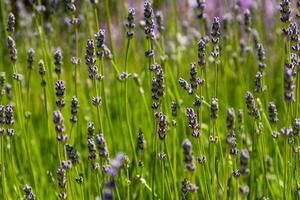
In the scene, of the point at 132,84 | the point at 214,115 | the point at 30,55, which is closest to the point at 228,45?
the point at 132,84

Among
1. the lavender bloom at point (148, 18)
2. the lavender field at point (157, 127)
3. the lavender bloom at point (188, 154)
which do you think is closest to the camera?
the lavender bloom at point (188, 154)

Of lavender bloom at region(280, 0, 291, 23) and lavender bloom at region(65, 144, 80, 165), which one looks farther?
lavender bloom at region(280, 0, 291, 23)

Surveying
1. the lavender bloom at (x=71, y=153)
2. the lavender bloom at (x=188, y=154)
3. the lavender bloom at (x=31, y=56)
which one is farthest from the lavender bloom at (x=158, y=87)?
the lavender bloom at (x=31, y=56)

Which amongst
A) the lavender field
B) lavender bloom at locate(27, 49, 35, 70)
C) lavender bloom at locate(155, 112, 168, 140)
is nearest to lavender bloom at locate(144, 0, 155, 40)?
the lavender field

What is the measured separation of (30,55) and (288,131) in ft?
4.85

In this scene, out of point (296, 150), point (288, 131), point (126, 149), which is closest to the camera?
point (288, 131)

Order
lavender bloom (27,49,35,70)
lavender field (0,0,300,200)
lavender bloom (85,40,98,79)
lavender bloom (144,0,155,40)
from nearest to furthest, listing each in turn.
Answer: lavender field (0,0,300,200) < lavender bloom (85,40,98,79) < lavender bloom (144,0,155,40) < lavender bloom (27,49,35,70)

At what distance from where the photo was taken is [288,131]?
1794 millimetres

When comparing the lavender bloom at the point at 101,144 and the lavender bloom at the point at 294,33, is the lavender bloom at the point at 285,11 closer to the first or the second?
the lavender bloom at the point at 294,33

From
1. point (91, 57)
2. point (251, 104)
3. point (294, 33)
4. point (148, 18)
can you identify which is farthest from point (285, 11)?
point (91, 57)

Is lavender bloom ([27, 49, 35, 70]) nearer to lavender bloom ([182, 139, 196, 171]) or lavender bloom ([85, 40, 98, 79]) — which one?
lavender bloom ([85, 40, 98, 79])

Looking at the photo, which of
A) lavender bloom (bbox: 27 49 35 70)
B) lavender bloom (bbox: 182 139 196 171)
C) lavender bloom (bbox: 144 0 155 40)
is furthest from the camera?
lavender bloom (bbox: 27 49 35 70)

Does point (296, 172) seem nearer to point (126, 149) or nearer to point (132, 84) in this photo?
point (126, 149)

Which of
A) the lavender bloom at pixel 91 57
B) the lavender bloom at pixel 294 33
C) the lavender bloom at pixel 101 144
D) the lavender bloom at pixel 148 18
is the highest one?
the lavender bloom at pixel 148 18
